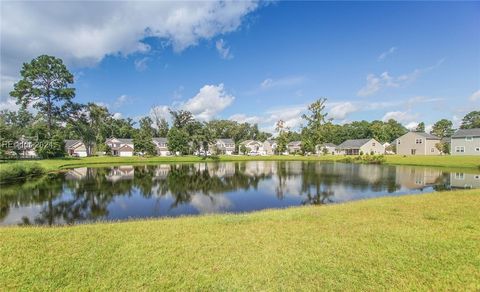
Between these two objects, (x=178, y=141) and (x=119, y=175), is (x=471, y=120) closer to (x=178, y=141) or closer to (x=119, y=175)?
(x=178, y=141)

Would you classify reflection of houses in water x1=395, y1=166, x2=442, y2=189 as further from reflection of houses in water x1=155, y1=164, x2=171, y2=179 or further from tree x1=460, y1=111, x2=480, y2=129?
tree x1=460, y1=111, x2=480, y2=129

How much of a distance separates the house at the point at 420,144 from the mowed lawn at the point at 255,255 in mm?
66089

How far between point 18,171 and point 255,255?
33020mm

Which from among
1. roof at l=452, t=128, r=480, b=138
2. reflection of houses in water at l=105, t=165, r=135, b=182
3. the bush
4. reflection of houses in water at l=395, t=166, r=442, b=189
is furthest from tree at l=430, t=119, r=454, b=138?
the bush

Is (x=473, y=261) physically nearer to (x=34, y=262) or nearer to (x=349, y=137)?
(x=34, y=262)

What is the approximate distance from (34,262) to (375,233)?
31.9 ft

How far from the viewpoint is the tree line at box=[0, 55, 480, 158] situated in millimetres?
58094

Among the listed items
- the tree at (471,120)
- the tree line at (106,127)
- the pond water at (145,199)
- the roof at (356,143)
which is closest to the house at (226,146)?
the tree line at (106,127)

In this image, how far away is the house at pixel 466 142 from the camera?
55156mm

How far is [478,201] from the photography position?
13.9 meters

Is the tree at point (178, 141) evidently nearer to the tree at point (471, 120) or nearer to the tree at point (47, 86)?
the tree at point (47, 86)

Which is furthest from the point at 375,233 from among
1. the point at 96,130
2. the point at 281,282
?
the point at 96,130

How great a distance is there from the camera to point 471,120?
10288 cm

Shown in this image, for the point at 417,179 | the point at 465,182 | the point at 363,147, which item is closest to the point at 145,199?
the point at 417,179
